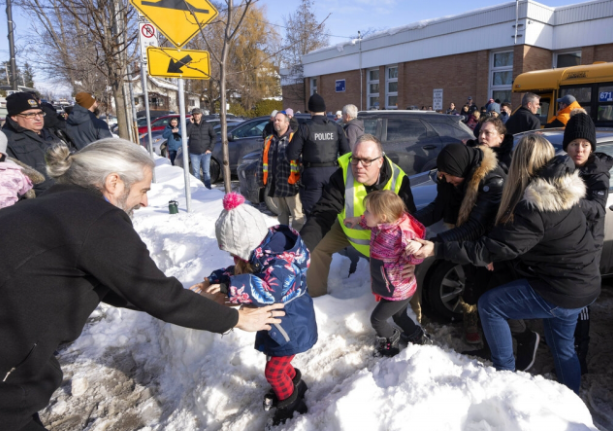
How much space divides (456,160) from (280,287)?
1582 mm

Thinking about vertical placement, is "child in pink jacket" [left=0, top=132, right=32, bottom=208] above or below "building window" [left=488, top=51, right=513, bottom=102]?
below

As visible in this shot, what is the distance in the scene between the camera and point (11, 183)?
11.1ft

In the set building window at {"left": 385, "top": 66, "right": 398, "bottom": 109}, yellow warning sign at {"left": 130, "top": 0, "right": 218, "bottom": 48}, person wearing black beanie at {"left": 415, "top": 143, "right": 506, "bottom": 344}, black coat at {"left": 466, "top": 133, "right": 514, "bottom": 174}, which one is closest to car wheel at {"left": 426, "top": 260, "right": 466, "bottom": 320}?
person wearing black beanie at {"left": 415, "top": 143, "right": 506, "bottom": 344}

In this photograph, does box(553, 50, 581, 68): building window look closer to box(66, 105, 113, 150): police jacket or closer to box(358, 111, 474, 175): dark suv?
box(358, 111, 474, 175): dark suv

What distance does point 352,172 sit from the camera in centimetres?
352

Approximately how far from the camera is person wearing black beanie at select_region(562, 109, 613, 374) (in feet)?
10.2

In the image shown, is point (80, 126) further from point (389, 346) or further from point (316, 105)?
point (389, 346)

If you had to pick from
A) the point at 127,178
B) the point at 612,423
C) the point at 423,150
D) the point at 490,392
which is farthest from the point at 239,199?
the point at 423,150

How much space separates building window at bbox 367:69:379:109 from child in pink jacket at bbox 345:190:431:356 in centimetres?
2637

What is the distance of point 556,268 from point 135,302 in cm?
223

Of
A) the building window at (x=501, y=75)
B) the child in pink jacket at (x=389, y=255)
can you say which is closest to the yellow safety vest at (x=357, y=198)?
the child in pink jacket at (x=389, y=255)

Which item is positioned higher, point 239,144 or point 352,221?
point 239,144

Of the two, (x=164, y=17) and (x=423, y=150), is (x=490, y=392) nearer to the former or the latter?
(x=164, y=17)

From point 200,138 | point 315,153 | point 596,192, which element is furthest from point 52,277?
point 200,138
